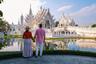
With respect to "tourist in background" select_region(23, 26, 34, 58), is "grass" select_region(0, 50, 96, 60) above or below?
below

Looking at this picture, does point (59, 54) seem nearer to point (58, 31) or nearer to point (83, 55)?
point (83, 55)

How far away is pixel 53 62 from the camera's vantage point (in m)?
9.55

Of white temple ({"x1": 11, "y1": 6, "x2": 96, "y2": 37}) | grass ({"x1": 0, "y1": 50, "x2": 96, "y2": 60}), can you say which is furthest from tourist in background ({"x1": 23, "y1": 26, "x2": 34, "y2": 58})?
white temple ({"x1": 11, "y1": 6, "x2": 96, "y2": 37})

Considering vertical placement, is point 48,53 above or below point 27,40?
below

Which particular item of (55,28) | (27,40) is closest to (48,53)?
(27,40)

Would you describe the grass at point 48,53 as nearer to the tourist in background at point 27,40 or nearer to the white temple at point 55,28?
the tourist in background at point 27,40

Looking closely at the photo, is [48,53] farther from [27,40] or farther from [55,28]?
[55,28]

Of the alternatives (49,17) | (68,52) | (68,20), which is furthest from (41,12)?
(68,52)

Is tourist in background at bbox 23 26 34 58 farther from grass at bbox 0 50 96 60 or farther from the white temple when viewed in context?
the white temple

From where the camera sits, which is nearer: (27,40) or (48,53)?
(27,40)

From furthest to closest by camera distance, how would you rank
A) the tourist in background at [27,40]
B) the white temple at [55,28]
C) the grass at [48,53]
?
the white temple at [55,28] → the grass at [48,53] → the tourist in background at [27,40]

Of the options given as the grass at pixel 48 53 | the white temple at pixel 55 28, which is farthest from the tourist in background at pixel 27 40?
the white temple at pixel 55 28

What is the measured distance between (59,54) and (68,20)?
7422cm

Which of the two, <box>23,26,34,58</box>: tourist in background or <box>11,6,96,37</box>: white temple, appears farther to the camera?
<box>11,6,96,37</box>: white temple
